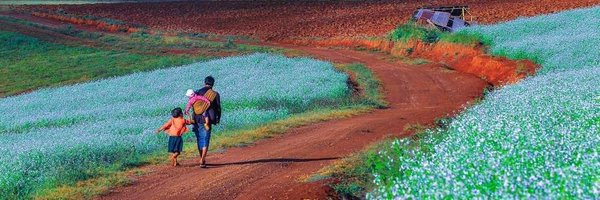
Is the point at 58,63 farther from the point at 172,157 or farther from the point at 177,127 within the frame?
the point at 177,127

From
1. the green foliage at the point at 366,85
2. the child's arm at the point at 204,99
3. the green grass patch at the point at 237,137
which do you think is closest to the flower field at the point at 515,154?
the green grass patch at the point at 237,137

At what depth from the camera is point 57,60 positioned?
55312mm

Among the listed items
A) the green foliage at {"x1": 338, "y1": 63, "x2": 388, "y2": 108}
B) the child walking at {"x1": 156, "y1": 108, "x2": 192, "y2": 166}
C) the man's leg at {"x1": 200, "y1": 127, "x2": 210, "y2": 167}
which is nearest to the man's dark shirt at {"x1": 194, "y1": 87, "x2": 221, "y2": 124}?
the man's leg at {"x1": 200, "y1": 127, "x2": 210, "y2": 167}

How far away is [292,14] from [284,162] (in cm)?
6250

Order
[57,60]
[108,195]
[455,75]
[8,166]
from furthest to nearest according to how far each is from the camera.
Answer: [57,60]
[455,75]
[8,166]
[108,195]

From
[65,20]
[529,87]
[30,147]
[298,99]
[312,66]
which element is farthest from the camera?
[65,20]

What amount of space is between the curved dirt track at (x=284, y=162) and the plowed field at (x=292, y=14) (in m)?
33.9

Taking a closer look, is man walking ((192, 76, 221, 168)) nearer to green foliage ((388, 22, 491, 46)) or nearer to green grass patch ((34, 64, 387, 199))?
green grass patch ((34, 64, 387, 199))

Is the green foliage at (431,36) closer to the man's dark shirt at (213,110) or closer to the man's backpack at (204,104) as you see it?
the man's dark shirt at (213,110)

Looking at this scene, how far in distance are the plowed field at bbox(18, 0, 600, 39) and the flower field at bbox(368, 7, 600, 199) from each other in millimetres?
40792

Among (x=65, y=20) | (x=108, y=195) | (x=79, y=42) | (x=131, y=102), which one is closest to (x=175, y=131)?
(x=108, y=195)

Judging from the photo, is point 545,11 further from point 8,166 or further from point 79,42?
point 8,166

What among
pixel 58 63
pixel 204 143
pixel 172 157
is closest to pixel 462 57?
pixel 172 157

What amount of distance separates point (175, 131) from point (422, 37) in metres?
31.8
